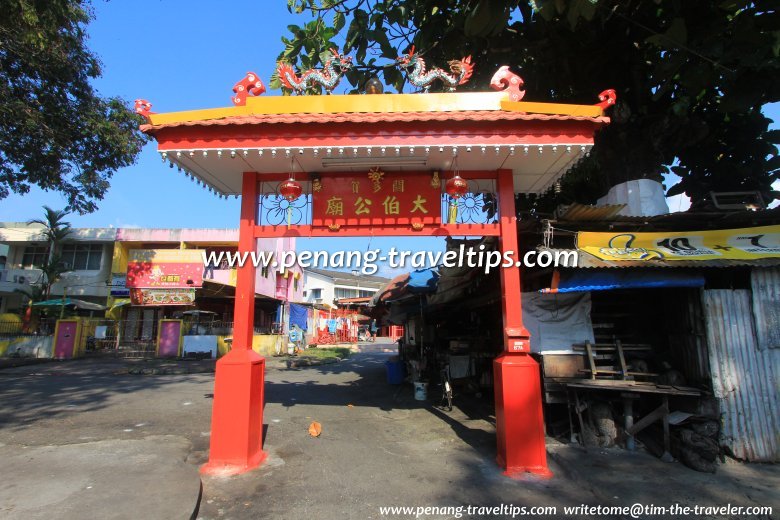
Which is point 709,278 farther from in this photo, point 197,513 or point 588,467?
point 197,513

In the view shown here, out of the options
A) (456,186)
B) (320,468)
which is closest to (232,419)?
(320,468)

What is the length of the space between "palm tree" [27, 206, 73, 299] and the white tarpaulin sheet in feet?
83.4

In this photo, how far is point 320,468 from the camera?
5.45 meters

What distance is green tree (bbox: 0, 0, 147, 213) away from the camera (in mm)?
Result: 10677

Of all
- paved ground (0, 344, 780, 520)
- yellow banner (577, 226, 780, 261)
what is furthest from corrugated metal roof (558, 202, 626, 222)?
paved ground (0, 344, 780, 520)

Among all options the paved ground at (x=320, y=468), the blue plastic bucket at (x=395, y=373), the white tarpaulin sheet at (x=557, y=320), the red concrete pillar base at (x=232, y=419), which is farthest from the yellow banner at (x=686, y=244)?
the blue plastic bucket at (x=395, y=373)

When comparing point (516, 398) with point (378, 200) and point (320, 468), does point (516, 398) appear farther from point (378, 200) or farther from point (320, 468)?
point (378, 200)

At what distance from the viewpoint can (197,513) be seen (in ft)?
13.8

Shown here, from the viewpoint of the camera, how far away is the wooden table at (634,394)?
5.87 metres

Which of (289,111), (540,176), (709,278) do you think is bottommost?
(709,278)

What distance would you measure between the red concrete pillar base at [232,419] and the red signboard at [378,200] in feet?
7.27

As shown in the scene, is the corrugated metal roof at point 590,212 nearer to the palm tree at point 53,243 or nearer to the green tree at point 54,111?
the green tree at point 54,111

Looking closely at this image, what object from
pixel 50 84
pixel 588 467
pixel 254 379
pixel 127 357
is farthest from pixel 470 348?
pixel 127 357

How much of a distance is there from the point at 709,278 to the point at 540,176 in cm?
316
